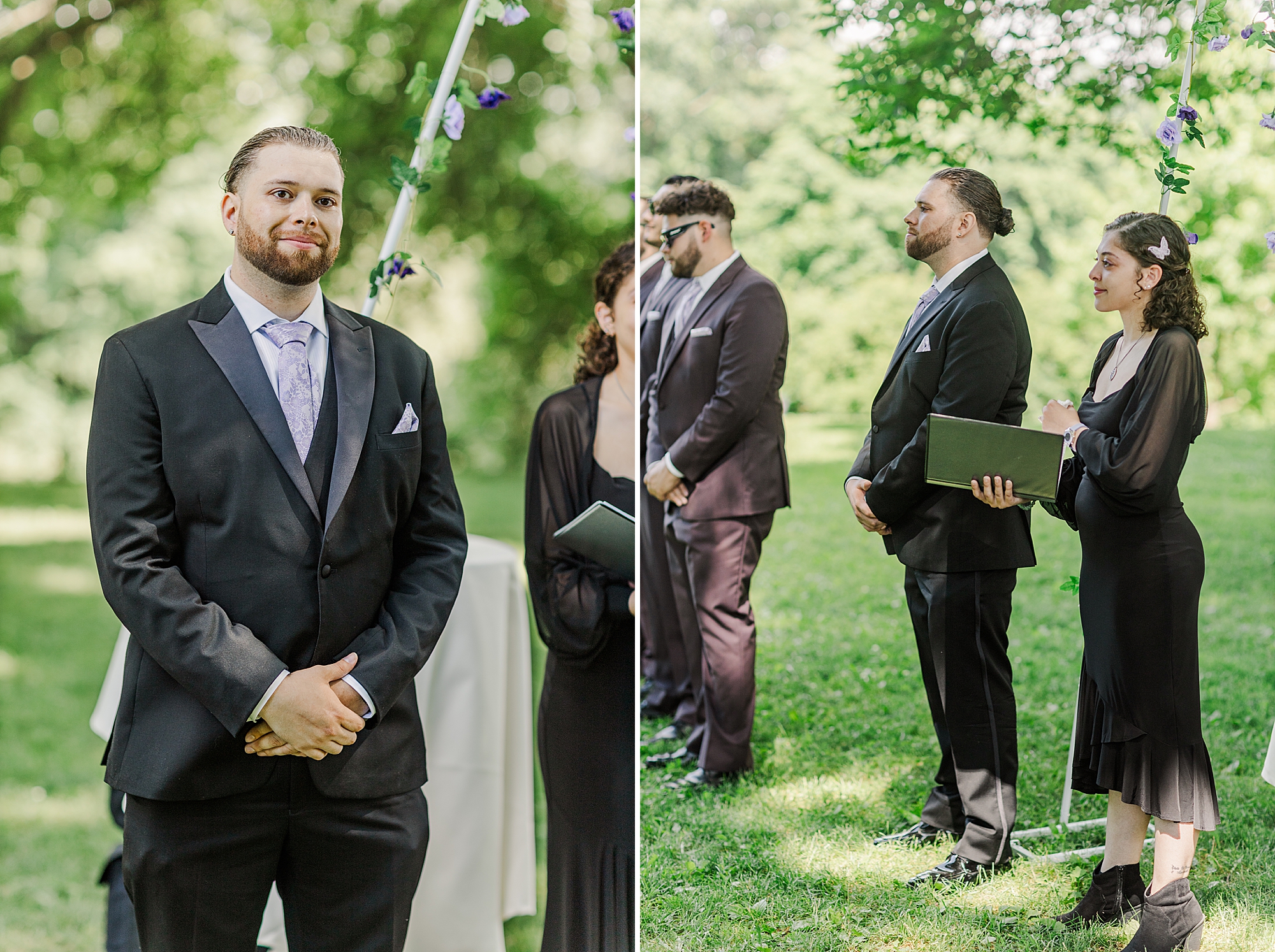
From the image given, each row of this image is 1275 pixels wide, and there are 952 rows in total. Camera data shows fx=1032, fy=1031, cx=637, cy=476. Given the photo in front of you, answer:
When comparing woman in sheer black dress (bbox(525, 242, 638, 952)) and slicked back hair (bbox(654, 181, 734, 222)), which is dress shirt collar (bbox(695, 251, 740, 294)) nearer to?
slicked back hair (bbox(654, 181, 734, 222))

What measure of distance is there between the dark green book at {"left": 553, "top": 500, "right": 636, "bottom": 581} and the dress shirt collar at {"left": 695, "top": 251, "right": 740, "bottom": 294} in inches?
32.2

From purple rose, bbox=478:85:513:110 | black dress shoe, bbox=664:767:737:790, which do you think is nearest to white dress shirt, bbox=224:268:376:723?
purple rose, bbox=478:85:513:110

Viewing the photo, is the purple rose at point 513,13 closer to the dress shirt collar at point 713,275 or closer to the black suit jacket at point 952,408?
the dress shirt collar at point 713,275

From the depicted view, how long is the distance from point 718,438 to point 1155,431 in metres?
1.11

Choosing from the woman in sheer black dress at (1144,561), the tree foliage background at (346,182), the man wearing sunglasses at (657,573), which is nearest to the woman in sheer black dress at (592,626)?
the man wearing sunglasses at (657,573)

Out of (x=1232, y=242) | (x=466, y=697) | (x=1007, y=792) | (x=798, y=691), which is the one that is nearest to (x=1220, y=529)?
(x=1232, y=242)

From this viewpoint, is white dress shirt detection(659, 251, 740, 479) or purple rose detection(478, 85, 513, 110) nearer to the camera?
purple rose detection(478, 85, 513, 110)

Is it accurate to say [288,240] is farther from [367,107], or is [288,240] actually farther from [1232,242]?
[367,107]

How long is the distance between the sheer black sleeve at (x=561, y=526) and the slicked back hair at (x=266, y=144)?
0.77 m

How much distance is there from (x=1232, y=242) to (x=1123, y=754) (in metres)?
1.29

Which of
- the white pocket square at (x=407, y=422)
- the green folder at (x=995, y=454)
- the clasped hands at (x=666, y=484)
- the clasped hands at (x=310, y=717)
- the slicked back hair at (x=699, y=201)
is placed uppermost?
the slicked back hair at (x=699, y=201)

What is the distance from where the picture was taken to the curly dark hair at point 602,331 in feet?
8.11

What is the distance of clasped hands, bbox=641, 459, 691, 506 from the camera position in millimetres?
2994

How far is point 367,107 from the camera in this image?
6.72 m
